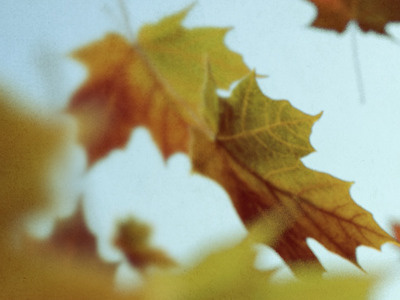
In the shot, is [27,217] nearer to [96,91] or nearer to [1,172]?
[1,172]

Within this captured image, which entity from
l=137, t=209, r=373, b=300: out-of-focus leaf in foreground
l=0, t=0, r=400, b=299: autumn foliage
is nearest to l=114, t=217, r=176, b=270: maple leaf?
l=0, t=0, r=400, b=299: autumn foliage

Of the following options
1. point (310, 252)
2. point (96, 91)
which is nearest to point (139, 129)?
point (96, 91)

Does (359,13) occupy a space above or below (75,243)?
above

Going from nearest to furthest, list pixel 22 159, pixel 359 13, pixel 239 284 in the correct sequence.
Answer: pixel 239 284
pixel 22 159
pixel 359 13

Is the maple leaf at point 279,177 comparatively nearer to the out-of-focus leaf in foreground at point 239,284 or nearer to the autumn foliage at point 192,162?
the autumn foliage at point 192,162

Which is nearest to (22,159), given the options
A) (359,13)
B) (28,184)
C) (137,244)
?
(28,184)

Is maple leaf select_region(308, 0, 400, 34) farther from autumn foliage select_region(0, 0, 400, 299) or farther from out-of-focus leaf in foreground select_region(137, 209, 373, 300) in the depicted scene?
out-of-focus leaf in foreground select_region(137, 209, 373, 300)

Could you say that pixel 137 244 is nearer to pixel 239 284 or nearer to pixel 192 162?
pixel 192 162
